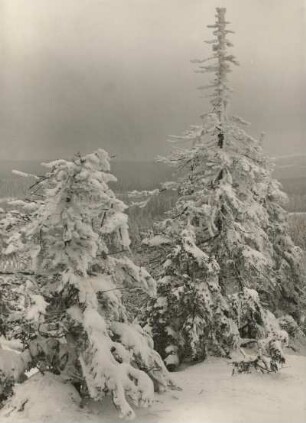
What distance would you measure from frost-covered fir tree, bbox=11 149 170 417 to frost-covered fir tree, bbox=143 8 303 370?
558 centimetres

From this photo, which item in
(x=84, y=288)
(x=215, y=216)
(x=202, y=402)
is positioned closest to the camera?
(x=84, y=288)

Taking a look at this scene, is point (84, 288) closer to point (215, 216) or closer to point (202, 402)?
point (202, 402)

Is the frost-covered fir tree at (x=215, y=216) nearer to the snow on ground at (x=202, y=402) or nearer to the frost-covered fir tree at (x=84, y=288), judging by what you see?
the snow on ground at (x=202, y=402)

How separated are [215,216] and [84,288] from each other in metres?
7.56

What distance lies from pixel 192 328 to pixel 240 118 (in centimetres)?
695

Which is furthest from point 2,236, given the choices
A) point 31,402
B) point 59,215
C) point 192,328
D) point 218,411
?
point 192,328

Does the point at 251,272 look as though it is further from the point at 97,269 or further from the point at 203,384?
the point at 97,269

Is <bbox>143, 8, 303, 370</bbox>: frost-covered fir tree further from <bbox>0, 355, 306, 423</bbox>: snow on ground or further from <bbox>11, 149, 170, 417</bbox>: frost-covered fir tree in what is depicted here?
<bbox>11, 149, 170, 417</bbox>: frost-covered fir tree

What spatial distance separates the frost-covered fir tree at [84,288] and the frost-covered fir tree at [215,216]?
18.3 ft

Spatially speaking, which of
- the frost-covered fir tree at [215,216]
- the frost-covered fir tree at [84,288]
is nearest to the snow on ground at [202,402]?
the frost-covered fir tree at [84,288]

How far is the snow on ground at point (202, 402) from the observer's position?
9406mm

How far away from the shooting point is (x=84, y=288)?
9.79m

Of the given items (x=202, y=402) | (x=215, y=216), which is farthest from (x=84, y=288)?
A: (x=215, y=216)

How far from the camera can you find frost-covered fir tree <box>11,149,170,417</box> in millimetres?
9422
